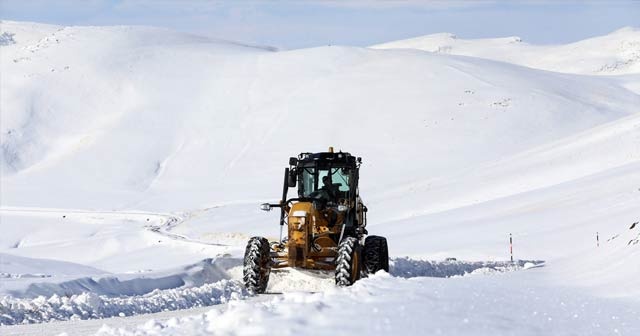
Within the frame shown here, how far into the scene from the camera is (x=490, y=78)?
9912 cm

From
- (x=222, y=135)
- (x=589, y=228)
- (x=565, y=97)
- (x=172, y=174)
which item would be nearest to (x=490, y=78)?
(x=565, y=97)

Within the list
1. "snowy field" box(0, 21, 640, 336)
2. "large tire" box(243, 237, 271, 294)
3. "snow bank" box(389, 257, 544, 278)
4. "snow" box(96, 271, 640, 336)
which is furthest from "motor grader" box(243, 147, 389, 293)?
"snow bank" box(389, 257, 544, 278)

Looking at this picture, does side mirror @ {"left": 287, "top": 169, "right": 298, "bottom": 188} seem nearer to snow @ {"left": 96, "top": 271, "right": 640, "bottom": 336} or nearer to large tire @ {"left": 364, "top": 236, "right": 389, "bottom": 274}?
large tire @ {"left": 364, "top": 236, "right": 389, "bottom": 274}

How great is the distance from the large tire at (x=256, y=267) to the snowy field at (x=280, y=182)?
0.94ft

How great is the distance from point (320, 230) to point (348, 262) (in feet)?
5.36

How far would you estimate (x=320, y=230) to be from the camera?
18219 millimetres

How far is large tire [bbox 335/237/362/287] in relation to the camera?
656 inches

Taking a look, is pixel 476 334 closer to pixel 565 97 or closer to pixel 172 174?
pixel 172 174

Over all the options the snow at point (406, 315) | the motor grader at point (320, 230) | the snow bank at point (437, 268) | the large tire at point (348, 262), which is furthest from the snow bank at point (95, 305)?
the snow bank at point (437, 268)

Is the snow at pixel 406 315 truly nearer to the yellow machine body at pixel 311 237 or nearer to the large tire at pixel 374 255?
the yellow machine body at pixel 311 237

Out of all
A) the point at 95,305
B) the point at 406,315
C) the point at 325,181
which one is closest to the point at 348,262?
the point at 325,181

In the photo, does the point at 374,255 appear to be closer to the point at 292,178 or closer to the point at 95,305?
the point at 292,178

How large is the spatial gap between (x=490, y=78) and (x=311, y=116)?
63.6 ft

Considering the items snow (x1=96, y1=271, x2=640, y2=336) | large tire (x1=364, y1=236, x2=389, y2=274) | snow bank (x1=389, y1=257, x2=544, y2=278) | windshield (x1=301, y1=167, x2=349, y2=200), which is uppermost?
windshield (x1=301, y1=167, x2=349, y2=200)
